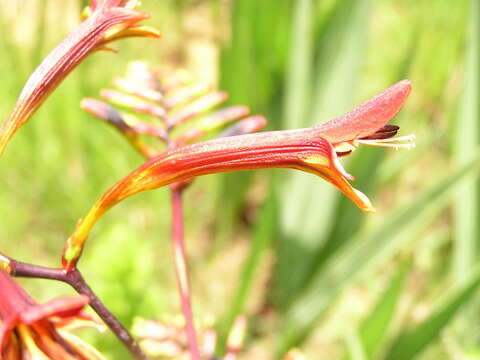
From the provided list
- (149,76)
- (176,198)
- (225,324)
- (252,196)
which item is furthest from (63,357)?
(252,196)

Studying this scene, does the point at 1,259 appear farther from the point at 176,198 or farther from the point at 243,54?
the point at 243,54

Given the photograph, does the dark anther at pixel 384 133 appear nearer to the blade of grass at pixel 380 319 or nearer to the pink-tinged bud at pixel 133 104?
the pink-tinged bud at pixel 133 104

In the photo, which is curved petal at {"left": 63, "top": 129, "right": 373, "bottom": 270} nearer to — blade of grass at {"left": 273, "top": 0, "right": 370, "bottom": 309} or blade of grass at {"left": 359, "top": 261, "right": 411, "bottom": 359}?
blade of grass at {"left": 359, "top": 261, "right": 411, "bottom": 359}

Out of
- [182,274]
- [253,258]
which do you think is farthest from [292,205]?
[182,274]

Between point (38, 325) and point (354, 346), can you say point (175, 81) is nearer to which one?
point (38, 325)

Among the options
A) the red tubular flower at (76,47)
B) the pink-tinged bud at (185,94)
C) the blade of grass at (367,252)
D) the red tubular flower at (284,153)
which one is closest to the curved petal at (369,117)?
the red tubular flower at (284,153)
